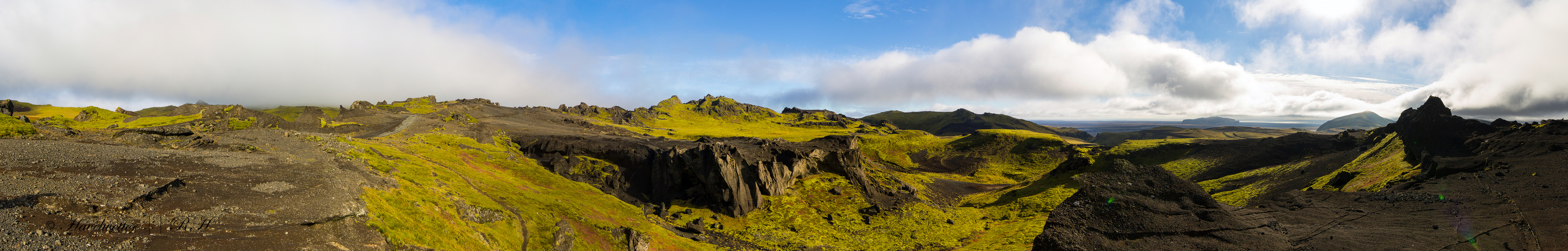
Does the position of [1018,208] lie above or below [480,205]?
below

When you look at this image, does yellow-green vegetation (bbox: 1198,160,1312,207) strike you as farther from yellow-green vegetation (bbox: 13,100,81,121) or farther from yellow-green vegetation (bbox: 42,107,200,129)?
yellow-green vegetation (bbox: 13,100,81,121)

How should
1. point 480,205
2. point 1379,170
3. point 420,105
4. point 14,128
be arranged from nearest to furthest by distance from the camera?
point 14,128 < point 480,205 < point 1379,170 < point 420,105

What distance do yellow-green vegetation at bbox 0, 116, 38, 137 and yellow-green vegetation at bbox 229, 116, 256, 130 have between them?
64.8 ft

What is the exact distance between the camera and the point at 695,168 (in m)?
52.7

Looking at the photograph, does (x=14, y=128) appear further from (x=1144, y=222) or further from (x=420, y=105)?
(x=420, y=105)

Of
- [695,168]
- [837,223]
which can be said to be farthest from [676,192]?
[837,223]

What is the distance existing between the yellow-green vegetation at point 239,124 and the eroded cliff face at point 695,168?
1157 inches

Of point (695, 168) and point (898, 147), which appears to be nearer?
point (695, 168)

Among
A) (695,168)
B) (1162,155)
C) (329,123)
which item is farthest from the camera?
(1162,155)

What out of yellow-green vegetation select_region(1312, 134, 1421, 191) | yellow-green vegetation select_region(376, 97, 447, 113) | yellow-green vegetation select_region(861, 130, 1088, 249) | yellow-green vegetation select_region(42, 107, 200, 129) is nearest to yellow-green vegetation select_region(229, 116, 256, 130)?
yellow-green vegetation select_region(42, 107, 200, 129)

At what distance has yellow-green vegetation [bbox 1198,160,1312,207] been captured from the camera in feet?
149

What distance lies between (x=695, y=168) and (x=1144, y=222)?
4396 centimetres

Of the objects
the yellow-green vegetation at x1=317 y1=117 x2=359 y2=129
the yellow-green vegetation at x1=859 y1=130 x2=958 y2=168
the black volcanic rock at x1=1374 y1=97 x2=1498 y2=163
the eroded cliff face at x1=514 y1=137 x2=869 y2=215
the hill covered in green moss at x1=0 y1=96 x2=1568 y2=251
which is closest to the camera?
the hill covered in green moss at x1=0 y1=96 x2=1568 y2=251

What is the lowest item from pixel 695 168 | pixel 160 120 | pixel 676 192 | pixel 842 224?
pixel 842 224
